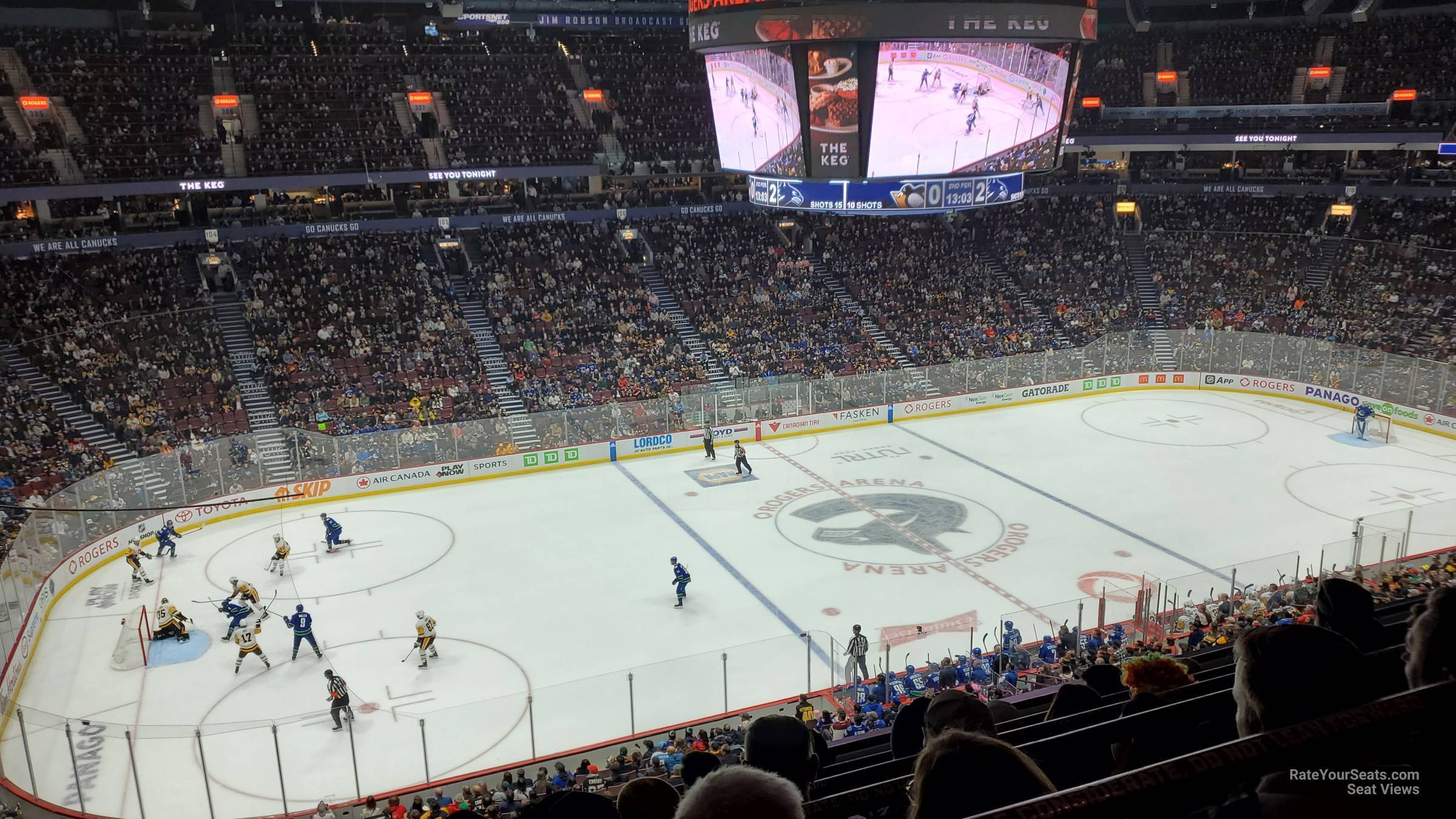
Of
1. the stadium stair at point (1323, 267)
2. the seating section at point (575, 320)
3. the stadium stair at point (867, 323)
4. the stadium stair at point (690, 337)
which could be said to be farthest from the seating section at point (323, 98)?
the stadium stair at point (1323, 267)

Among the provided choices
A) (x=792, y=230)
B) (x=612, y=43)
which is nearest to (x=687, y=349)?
(x=792, y=230)

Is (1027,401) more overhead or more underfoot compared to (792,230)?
more underfoot

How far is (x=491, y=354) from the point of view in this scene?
3525 centimetres

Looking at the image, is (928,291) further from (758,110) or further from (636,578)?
(636,578)

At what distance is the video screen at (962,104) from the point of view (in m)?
22.9

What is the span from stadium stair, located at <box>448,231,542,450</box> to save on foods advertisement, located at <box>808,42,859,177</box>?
1195 cm

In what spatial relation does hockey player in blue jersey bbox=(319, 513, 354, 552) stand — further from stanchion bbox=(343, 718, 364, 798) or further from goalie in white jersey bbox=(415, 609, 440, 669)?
stanchion bbox=(343, 718, 364, 798)

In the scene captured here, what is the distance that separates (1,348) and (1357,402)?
135ft

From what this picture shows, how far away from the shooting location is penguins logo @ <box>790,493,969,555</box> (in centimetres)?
2391

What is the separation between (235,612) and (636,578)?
7.96 meters

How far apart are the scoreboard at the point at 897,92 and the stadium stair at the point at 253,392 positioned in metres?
14.8

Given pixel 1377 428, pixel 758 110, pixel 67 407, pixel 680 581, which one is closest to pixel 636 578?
pixel 680 581

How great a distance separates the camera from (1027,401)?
3694 cm

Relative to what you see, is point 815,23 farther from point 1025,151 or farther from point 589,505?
point 589,505
